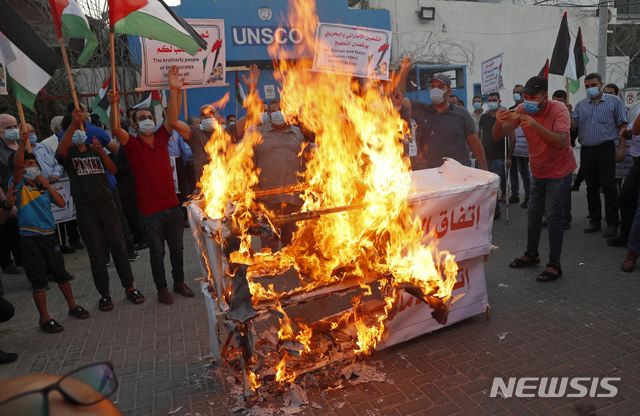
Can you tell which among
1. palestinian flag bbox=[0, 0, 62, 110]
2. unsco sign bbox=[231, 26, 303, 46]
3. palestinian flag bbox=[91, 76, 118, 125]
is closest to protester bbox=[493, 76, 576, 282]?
palestinian flag bbox=[0, 0, 62, 110]

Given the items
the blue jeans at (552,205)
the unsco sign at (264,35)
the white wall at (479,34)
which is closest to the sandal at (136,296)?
the blue jeans at (552,205)

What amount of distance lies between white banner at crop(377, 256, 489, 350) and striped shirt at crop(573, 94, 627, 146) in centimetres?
427

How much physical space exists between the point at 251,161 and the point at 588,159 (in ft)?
18.8

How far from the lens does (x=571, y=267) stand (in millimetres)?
5695

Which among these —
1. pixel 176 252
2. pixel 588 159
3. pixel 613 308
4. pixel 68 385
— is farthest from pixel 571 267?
pixel 68 385

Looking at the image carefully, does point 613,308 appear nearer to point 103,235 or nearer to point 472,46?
point 103,235

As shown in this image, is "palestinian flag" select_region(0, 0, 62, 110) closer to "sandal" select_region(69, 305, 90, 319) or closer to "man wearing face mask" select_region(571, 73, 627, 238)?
"sandal" select_region(69, 305, 90, 319)

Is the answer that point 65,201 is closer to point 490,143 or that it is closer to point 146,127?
point 146,127

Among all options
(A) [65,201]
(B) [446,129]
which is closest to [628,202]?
(B) [446,129]

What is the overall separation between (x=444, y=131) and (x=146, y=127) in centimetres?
398

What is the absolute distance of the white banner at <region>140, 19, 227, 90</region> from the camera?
5.06 meters

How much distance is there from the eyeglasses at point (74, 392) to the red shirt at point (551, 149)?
16.1 feet

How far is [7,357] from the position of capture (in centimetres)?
428

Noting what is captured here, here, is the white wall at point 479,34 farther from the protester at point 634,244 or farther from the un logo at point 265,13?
the protester at point 634,244
